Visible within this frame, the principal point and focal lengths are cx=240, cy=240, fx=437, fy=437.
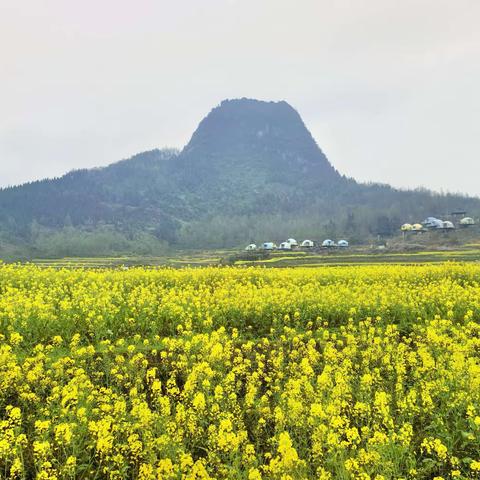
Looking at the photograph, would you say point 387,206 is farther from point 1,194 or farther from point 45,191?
point 1,194

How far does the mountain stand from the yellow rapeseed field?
69.0 meters

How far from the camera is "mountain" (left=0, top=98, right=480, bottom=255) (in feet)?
313

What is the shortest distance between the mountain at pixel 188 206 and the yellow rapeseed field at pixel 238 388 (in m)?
69.0

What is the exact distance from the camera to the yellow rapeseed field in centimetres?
499

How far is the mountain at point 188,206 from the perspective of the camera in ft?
313

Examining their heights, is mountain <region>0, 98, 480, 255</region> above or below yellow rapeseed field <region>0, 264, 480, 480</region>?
above

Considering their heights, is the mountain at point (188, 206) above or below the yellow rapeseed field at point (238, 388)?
above

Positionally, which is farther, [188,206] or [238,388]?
[188,206]

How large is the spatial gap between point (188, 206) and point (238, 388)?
136468 millimetres

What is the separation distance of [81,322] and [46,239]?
93.3m

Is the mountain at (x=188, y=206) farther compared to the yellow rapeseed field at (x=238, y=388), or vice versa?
the mountain at (x=188, y=206)

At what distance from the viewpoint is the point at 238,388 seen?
682cm

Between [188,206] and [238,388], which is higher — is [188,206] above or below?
above

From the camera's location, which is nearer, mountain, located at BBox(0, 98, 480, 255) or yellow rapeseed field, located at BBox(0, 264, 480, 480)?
yellow rapeseed field, located at BBox(0, 264, 480, 480)
